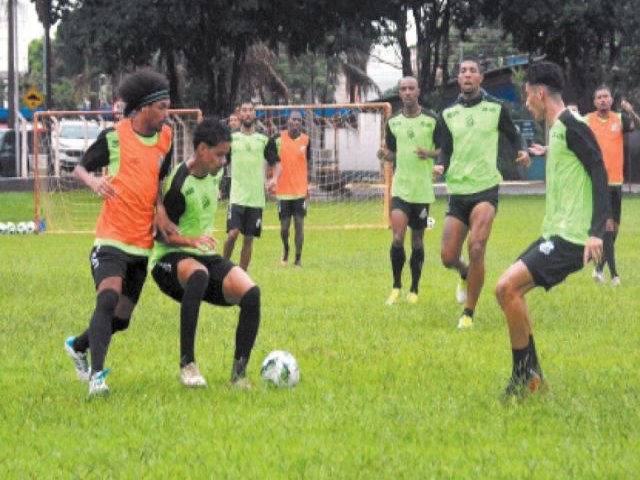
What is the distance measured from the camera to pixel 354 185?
1355 inches

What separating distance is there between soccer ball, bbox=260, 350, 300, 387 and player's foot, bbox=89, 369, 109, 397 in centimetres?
107

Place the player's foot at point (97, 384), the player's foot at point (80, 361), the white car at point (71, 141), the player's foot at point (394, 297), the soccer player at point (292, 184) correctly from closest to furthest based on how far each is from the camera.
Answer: the player's foot at point (97, 384) < the player's foot at point (80, 361) < the player's foot at point (394, 297) < the soccer player at point (292, 184) < the white car at point (71, 141)

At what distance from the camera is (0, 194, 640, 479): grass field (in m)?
7.11

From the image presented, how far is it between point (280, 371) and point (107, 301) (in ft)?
3.98

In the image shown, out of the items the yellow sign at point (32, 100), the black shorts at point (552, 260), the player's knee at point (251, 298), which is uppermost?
the yellow sign at point (32, 100)

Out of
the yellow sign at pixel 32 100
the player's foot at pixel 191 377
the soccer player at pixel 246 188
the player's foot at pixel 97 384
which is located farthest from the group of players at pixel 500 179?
the yellow sign at pixel 32 100

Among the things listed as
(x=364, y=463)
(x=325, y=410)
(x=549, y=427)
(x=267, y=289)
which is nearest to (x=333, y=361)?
(x=325, y=410)

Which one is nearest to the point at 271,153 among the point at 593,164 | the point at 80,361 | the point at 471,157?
the point at 471,157

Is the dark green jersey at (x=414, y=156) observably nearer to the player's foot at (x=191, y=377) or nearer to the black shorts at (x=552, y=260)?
the player's foot at (x=191, y=377)

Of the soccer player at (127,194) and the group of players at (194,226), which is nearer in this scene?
the group of players at (194,226)

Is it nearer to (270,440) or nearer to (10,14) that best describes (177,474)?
(270,440)

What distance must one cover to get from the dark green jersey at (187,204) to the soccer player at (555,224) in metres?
1.96

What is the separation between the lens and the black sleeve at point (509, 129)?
43.5 feet

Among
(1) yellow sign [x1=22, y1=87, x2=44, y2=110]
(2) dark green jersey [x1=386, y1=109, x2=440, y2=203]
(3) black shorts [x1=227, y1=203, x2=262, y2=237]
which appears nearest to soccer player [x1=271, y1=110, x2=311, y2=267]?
(3) black shorts [x1=227, y1=203, x2=262, y2=237]
